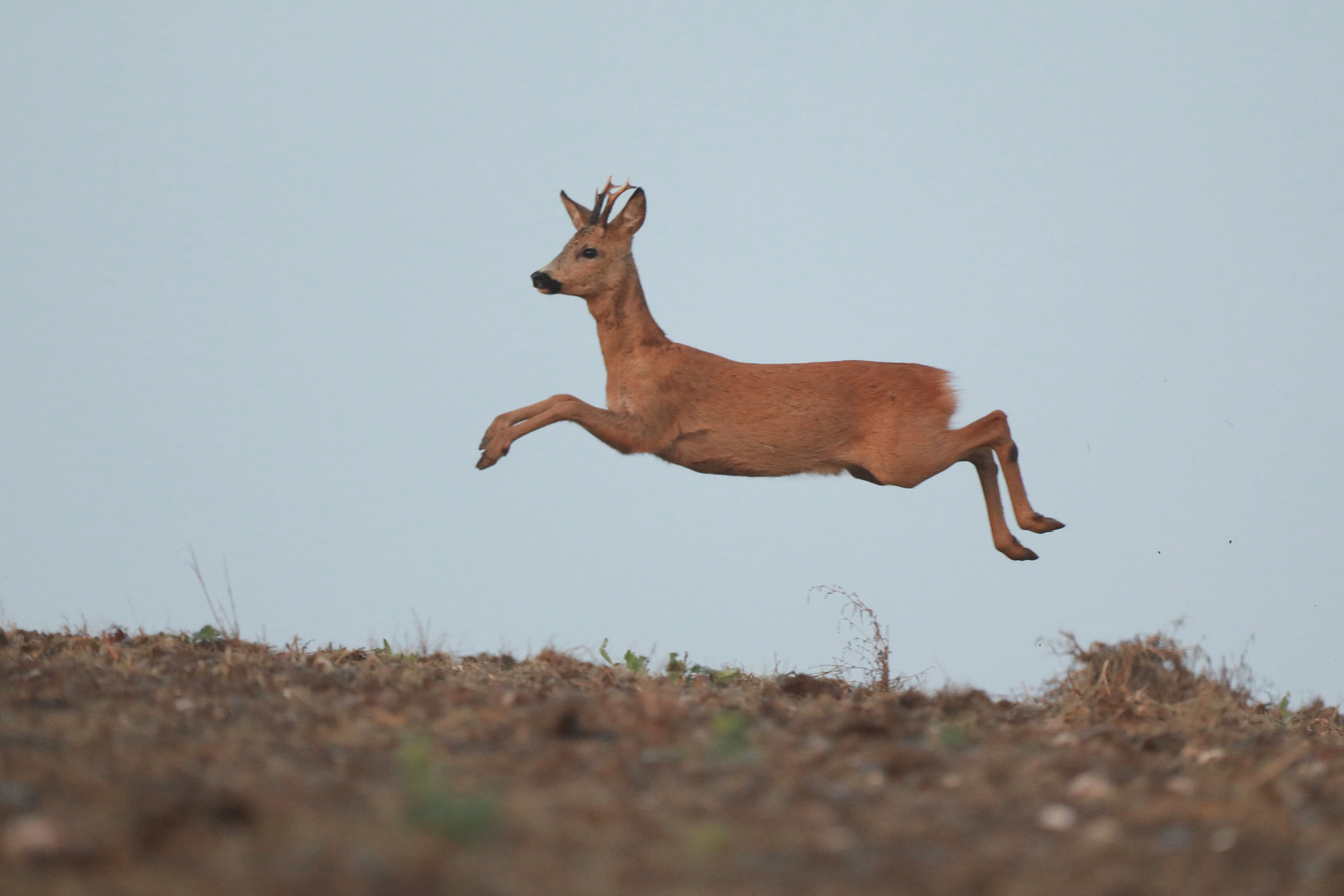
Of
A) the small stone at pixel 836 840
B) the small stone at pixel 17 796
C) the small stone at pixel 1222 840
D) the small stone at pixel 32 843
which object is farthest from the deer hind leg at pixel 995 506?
the small stone at pixel 32 843

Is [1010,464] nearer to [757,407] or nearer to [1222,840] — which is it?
[757,407]

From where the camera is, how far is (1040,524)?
9.73 meters

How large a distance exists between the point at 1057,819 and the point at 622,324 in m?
6.78

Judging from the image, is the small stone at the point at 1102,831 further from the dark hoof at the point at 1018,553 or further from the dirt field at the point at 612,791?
the dark hoof at the point at 1018,553

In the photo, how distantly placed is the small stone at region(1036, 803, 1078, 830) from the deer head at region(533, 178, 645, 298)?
265 inches

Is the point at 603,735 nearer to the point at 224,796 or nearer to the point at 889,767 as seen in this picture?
the point at 889,767

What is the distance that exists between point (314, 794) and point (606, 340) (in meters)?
6.79

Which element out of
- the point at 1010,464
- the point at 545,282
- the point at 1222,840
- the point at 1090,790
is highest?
the point at 545,282

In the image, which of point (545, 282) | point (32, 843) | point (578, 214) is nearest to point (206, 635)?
point (545, 282)

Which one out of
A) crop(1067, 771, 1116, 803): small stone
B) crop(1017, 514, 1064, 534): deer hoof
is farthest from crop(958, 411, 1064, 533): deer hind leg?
crop(1067, 771, 1116, 803): small stone

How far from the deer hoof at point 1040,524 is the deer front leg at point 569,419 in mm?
2749

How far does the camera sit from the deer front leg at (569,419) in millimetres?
8852

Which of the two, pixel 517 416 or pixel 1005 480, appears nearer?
pixel 517 416

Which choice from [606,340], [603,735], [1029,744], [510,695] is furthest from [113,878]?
[606,340]
